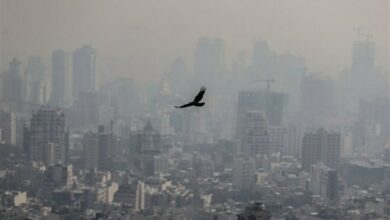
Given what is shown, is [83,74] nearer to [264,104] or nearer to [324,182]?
[264,104]

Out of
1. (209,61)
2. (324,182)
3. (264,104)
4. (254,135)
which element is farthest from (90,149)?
(324,182)

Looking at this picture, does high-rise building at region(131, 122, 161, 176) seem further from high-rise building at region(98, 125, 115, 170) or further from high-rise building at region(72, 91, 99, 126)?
high-rise building at region(72, 91, 99, 126)

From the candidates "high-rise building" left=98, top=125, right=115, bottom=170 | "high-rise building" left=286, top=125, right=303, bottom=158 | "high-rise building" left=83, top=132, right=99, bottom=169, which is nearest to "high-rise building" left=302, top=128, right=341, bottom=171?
"high-rise building" left=286, top=125, right=303, bottom=158

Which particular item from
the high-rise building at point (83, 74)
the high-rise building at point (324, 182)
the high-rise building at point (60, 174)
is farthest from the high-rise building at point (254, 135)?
the high-rise building at point (60, 174)

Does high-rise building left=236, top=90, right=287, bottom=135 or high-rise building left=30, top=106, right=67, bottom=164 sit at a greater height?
high-rise building left=236, top=90, right=287, bottom=135

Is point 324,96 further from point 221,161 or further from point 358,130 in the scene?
point 221,161

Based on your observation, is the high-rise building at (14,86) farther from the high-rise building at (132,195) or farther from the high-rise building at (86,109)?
the high-rise building at (132,195)
